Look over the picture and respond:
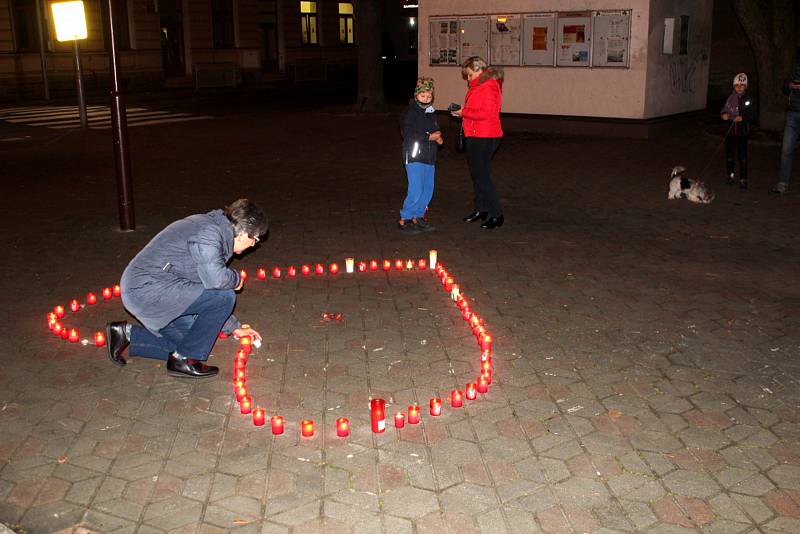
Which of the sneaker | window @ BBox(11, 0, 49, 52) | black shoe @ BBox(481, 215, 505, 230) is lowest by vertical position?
black shoe @ BBox(481, 215, 505, 230)

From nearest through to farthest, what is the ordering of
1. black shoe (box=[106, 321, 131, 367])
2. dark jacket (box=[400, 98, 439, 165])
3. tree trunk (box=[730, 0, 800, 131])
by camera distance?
black shoe (box=[106, 321, 131, 367]), dark jacket (box=[400, 98, 439, 165]), tree trunk (box=[730, 0, 800, 131])

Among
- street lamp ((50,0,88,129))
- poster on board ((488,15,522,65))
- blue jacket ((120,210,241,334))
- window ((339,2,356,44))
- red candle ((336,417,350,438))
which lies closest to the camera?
red candle ((336,417,350,438))

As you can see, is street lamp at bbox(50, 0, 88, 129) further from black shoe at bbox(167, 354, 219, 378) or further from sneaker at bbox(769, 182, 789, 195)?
sneaker at bbox(769, 182, 789, 195)

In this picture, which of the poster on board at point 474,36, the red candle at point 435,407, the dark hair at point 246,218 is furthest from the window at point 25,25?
the red candle at point 435,407

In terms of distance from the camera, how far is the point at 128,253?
918cm

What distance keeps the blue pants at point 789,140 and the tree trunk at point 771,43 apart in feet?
24.7

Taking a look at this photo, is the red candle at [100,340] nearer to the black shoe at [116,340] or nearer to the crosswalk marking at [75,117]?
the black shoe at [116,340]

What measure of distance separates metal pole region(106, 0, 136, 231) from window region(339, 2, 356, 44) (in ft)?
141

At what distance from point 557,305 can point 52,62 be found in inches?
1363

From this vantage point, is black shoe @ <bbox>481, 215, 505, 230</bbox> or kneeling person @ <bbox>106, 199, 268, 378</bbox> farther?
black shoe @ <bbox>481, 215, 505, 230</bbox>

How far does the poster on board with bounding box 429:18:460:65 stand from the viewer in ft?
68.9

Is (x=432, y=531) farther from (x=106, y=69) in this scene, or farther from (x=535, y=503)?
(x=106, y=69)

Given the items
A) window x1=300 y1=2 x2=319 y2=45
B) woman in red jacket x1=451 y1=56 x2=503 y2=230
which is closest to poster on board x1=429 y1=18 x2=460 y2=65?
woman in red jacket x1=451 y1=56 x2=503 y2=230

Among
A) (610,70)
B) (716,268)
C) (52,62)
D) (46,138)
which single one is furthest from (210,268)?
(52,62)
